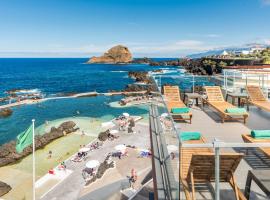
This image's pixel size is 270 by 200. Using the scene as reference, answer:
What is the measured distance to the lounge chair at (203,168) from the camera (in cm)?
317

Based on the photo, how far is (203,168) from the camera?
3350 mm

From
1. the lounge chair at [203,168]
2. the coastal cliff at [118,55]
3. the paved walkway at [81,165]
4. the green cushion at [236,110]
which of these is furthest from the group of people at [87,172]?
the coastal cliff at [118,55]

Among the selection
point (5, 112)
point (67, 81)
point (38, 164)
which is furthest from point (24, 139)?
point (67, 81)

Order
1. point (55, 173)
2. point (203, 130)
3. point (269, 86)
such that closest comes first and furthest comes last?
point (203, 130)
point (269, 86)
point (55, 173)

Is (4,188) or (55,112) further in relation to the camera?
(55,112)

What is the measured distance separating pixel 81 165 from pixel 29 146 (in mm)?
7340

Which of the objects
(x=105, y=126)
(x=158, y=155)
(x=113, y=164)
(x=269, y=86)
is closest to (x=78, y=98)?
(x=105, y=126)

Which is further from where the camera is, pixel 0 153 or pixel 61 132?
pixel 61 132

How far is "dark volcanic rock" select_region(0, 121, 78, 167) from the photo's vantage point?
72.4 ft

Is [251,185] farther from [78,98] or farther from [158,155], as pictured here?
[78,98]

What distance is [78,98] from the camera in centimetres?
5256

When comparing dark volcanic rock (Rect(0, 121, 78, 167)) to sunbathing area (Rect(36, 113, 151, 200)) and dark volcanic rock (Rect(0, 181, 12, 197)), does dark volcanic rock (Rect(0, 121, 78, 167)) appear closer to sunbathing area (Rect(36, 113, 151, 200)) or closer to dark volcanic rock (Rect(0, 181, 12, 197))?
sunbathing area (Rect(36, 113, 151, 200))

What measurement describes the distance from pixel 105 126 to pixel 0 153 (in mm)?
10857

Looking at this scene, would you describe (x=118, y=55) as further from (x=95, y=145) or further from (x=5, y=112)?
(x=95, y=145)
